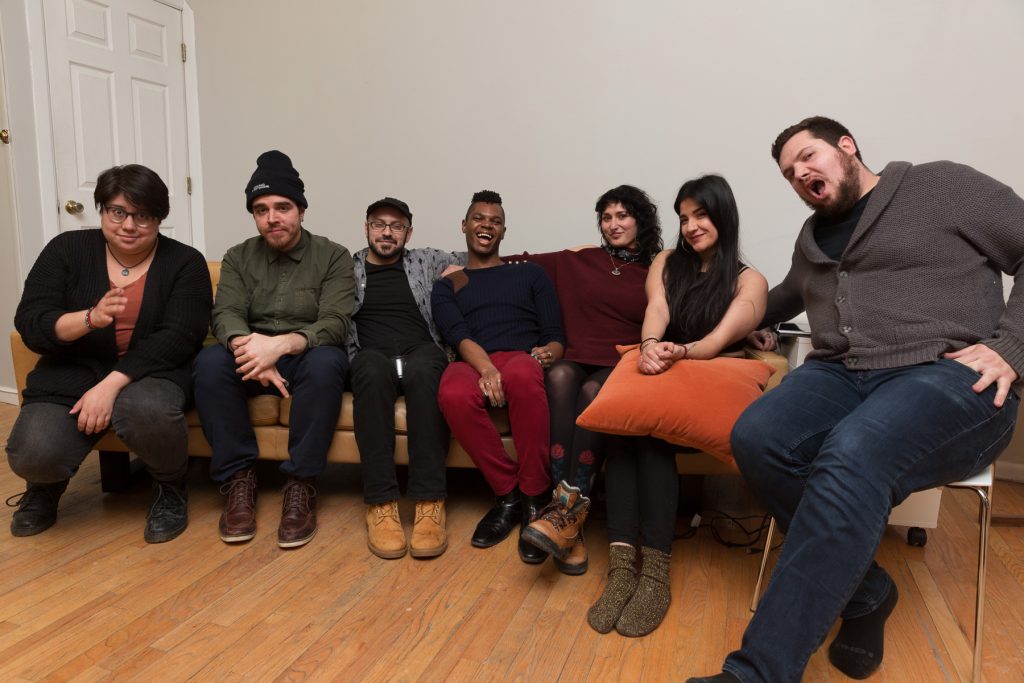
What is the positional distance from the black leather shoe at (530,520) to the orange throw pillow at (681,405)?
399 mm

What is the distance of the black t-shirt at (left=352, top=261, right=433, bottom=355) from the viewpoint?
244 centimetres

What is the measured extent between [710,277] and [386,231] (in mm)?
1125

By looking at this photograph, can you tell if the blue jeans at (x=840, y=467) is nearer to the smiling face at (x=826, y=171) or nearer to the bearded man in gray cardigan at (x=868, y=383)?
the bearded man in gray cardigan at (x=868, y=383)

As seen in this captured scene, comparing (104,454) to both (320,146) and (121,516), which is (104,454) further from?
(320,146)

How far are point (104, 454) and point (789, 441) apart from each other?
2.15m

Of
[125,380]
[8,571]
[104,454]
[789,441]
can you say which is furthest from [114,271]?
[789,441]

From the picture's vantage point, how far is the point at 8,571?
182 cm

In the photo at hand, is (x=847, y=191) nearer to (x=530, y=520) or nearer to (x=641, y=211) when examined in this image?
(x=641, y=211)

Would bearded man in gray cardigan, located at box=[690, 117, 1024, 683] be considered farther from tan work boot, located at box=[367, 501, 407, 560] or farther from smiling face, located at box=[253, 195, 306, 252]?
smiling face, located at box=[253, 195, 306, 252]

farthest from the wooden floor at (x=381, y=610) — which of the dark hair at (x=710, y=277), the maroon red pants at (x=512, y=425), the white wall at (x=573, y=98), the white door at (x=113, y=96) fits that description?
the white door at (x=113, y=96)

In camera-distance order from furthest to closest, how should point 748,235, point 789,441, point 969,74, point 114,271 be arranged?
point 748,235 < point 969,74 < point 114,271 < point 789,441

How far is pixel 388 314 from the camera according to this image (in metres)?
2.47

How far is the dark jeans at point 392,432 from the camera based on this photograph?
80.3 inches

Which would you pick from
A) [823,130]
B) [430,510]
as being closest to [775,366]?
[823,130]
